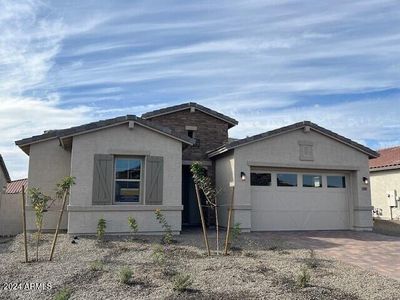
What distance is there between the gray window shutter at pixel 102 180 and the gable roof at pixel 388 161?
15758 mm

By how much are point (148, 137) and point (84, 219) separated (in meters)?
3.43

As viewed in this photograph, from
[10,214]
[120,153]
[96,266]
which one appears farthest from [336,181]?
[10,214]

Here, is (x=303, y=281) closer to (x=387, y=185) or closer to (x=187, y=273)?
(x=187, y=273)

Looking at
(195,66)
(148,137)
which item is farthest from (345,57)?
(148,137)

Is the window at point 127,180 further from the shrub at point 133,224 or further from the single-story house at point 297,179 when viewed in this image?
the single-story house at point 297,179

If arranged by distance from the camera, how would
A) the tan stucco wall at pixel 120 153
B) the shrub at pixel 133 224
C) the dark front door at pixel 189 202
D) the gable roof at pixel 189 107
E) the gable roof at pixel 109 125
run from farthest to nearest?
the dark front door at pixel 189 202 < the gable roof at pixel 189 107 < the gable roof at pixel 109 125 < the tan stucco wall at pixel 120 153 < the shrub at pixel 133 224

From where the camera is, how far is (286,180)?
52.0 ft

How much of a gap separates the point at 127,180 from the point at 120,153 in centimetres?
95

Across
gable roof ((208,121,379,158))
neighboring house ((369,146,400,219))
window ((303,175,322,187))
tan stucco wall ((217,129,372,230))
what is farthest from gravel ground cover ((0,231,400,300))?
neighboring house ((369,146,400,219))

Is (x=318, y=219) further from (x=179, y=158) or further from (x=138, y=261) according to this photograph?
(x=138, y=261)

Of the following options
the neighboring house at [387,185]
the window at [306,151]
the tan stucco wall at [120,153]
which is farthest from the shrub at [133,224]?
the neighboring house at [387,185]

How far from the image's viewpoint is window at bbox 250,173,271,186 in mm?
15477

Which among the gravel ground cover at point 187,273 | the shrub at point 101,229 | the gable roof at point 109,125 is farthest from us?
the gable roof at point 109,125

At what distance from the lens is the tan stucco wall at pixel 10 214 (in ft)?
50.5
